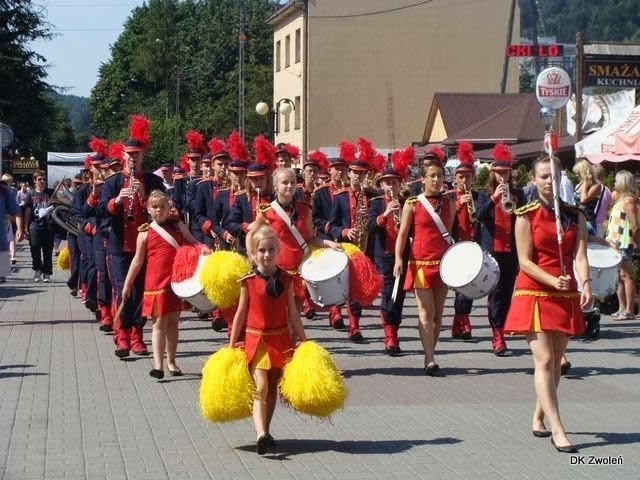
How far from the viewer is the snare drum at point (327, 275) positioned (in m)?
11.1

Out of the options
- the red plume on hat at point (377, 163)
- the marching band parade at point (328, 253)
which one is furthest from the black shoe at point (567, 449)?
the red plume on hat at point (377, 163)

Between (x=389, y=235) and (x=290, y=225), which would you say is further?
(x=389, y=235)

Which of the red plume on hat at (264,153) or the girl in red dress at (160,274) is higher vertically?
the red plume on hat at (264,153)

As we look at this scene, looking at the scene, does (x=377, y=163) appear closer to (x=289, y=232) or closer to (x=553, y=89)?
(x=289, y=232)

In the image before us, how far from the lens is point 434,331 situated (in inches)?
443

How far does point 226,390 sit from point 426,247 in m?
4.12

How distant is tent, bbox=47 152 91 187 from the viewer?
183 feet

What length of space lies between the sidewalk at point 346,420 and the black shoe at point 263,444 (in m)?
0.04

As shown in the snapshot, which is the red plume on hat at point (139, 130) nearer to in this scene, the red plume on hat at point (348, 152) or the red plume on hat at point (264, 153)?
the red plume on hat at point (264, 153)

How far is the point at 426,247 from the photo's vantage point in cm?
1132

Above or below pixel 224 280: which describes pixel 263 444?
below

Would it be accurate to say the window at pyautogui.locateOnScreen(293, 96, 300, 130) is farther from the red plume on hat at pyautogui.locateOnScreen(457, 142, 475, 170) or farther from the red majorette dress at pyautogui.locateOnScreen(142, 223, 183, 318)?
the red majorette dress at pyautogui.locateOnScreen(142, 223, 183, 318)

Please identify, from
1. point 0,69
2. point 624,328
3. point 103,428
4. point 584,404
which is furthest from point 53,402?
point 0,69

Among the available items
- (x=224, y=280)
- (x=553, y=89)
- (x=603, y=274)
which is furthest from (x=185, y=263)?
(x=553, y=89)
